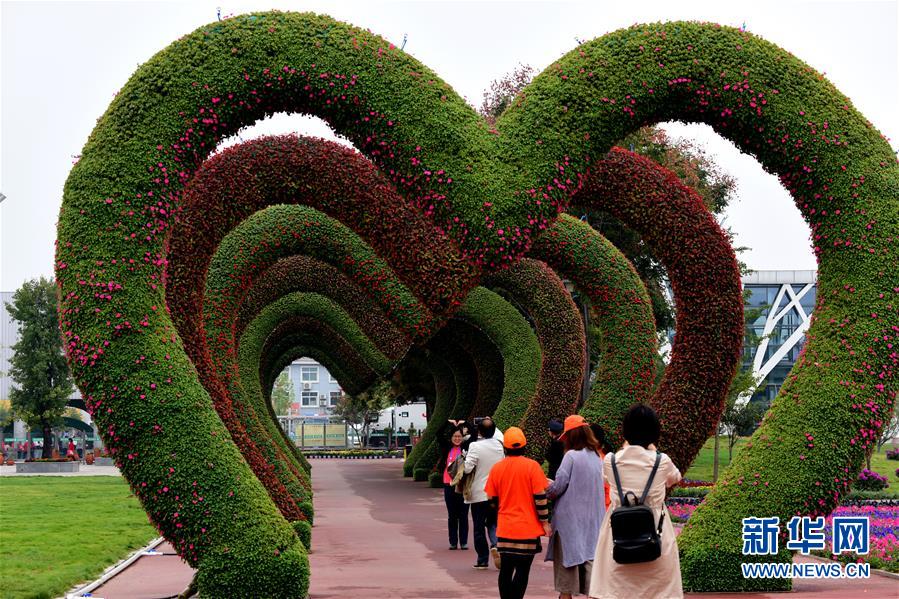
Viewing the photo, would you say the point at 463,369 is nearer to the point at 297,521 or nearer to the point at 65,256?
the point at 297,521

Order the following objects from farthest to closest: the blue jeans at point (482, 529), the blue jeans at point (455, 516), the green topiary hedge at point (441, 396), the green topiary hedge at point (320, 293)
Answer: the green topiary hedge at point (441, 396), the green topiary hedge at point (320, 293), the blue jeans at point (455, 516), the blue jeans at point (482, 529)

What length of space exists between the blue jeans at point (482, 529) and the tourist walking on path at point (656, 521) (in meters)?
4.85

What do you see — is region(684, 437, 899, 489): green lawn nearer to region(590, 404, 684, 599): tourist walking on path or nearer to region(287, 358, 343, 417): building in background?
region(590, 404, 684, 599): tourist walking on path

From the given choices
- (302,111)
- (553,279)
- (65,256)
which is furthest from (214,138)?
(553,279)

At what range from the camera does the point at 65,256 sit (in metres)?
8.27

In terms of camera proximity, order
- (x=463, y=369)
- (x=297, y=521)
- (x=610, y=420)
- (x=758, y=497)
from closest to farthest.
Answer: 1. (x=758, y=497)
2. (x=297, y=521)
3. (x=610, y=420)
4. (x=463, y=369)

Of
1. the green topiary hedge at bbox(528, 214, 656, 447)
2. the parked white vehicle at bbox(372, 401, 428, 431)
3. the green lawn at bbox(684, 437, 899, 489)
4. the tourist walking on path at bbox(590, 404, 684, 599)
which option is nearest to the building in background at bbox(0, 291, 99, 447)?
the parked white vehicle at bbox(372, 401, 428, 431)

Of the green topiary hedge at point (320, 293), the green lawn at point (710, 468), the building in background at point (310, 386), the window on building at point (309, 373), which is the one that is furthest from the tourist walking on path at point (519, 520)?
the window on building at point (309, 373)

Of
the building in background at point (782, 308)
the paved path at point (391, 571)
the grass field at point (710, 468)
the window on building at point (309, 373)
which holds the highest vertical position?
the building in background at point (782, 308)

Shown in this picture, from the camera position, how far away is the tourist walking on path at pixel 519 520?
786 centimetres

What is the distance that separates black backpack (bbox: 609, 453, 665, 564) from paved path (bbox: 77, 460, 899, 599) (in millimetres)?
3495

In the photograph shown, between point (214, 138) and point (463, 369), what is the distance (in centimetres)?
1910

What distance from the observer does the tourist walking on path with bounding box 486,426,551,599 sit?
7.86 meters

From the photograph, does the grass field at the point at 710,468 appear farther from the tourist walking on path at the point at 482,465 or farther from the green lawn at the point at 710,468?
the tourist walking on path at the point at 482,465
